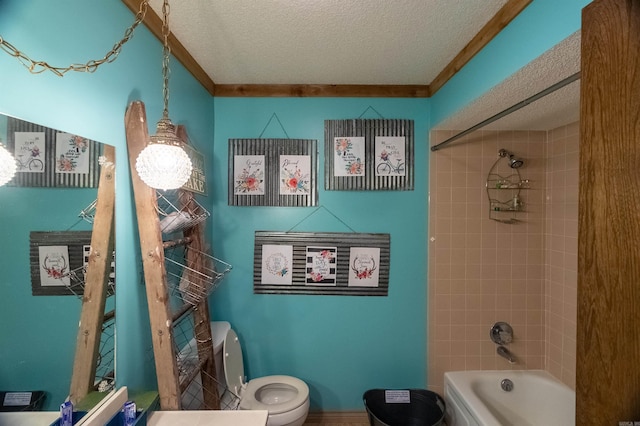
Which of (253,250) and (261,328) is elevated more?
(253,250)

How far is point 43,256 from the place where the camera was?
78cm

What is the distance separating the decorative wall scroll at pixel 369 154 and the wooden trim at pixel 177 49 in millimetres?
884

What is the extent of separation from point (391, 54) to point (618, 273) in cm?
150

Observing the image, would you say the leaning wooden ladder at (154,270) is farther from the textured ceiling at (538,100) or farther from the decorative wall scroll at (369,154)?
the textured ceiling at (538,100)

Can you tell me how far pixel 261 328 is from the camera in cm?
210

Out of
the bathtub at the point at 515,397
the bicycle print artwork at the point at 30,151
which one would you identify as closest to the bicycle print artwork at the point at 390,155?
the bathtub at the point at 515,397

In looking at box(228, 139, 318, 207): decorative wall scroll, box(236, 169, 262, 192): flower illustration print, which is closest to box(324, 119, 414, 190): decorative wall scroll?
box(228, 139, 318, 207): decorative wall scroll

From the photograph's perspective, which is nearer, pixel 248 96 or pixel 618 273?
pixel 618 273

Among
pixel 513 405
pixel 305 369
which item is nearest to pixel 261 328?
pixel 305 369

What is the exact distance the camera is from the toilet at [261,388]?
1.66m

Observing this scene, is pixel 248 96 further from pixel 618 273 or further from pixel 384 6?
pixel 618 273

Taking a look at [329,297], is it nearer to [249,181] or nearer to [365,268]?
[365,268]

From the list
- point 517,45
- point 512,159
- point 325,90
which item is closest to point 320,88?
point 325,90

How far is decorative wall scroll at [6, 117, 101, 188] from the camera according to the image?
2.35 ft
